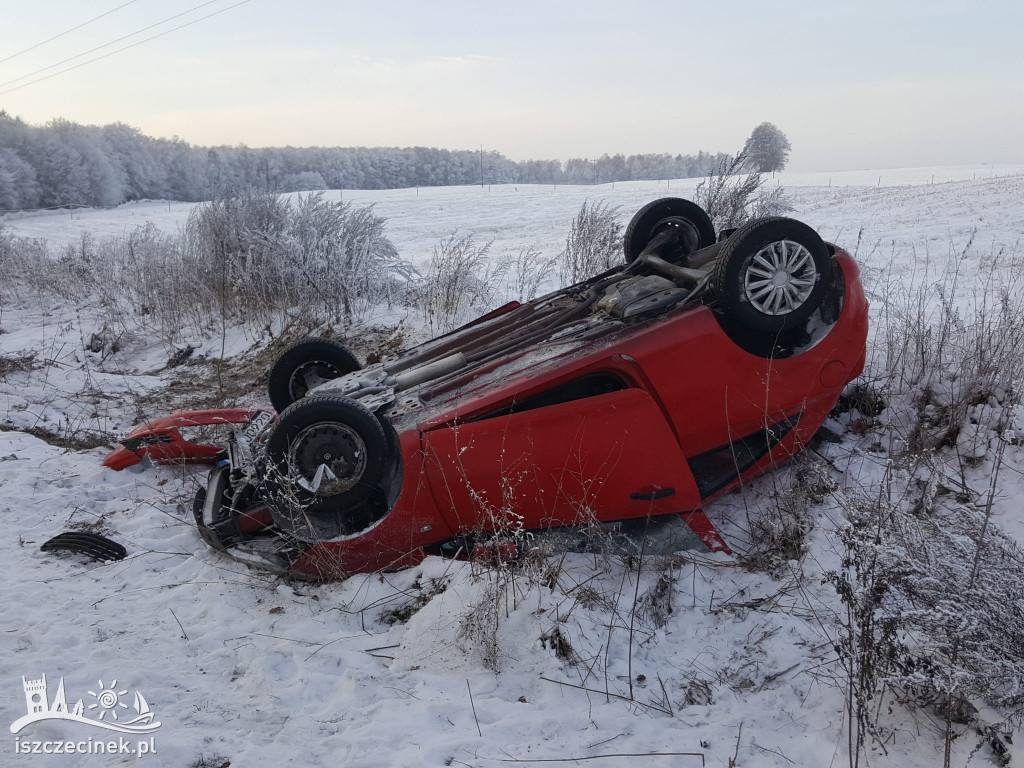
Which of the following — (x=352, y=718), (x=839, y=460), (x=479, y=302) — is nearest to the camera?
(x=352, y=718)

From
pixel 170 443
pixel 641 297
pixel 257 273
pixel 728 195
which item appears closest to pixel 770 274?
pixel 641 297

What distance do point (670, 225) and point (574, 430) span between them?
99.0 inches

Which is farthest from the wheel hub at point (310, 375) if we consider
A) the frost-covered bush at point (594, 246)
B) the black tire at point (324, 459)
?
the frost-covered bush at point (594, 246)

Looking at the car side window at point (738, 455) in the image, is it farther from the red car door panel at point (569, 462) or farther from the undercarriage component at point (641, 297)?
the undercarriage component at point (641, 297)

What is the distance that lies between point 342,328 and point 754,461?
598 centimetres

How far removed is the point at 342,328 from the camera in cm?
839

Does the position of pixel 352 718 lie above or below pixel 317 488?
below

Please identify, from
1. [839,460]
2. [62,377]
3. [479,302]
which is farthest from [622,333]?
[62,377]

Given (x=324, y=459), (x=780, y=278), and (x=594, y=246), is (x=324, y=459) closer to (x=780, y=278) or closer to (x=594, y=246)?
(x=780, y=278)

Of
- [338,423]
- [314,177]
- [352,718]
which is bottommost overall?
[352,718]

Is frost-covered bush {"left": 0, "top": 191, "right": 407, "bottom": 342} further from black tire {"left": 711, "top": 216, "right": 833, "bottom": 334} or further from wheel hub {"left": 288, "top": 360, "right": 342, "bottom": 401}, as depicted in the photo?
black tire {"left": 711, "top": 216, "right": 833, "bottom": 334}

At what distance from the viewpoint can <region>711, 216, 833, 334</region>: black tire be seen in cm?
351

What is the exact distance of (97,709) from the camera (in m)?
2.48

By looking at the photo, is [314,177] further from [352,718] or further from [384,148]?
[352,718]
